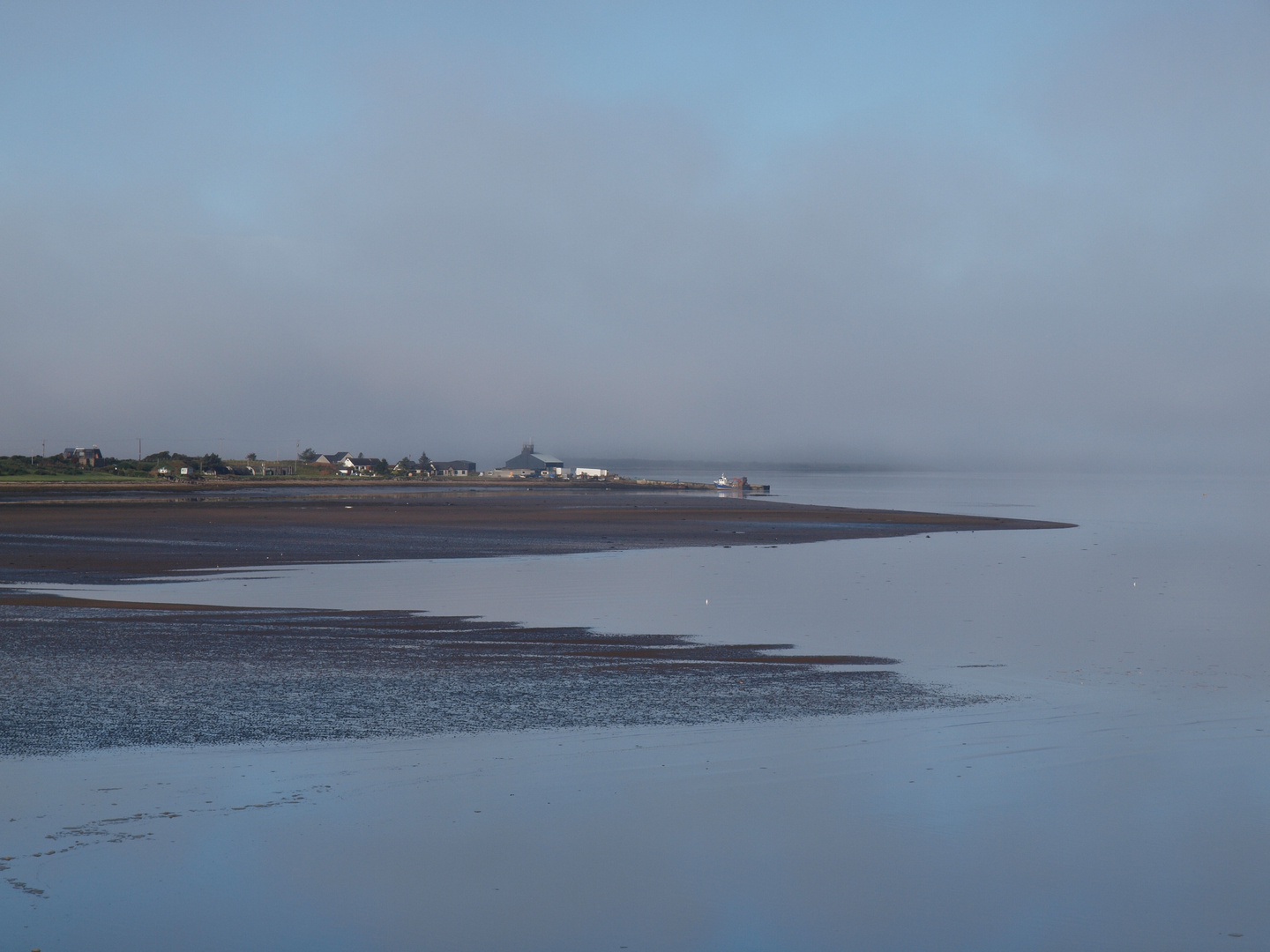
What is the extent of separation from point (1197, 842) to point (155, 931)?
7628 millimetres

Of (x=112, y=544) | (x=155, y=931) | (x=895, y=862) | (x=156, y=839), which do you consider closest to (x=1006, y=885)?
(x=895, y=862)

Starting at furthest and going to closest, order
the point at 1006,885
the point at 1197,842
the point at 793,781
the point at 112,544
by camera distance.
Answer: the point at 112,544
the point at 793,781
the point at 1197,842
the point at 1006,885

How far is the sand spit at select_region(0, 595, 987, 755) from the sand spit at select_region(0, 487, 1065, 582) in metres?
10.1

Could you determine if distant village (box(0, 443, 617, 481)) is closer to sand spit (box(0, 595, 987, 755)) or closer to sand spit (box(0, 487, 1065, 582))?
sand spit (box(0, 487, 1065, 582))

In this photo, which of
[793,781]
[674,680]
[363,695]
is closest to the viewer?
[793,781]

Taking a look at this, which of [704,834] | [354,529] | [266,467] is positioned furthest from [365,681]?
[266,467]

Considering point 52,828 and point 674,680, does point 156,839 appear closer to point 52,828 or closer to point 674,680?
point 52,828

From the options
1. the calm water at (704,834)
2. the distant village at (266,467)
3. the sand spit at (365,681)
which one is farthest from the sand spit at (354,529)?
the distant village at (266,467)

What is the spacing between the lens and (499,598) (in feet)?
71.7

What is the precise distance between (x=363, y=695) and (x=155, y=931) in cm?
568

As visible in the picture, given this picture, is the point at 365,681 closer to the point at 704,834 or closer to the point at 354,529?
the point at 704,834

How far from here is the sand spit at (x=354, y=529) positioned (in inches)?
1189

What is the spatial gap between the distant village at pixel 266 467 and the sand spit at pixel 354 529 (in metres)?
54.4

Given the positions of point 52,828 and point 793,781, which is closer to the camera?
point 52,828
